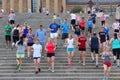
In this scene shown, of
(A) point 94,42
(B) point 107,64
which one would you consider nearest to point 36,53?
(A) point 94,42

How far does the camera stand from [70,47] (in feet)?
79.9

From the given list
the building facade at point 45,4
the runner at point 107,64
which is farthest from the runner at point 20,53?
the building facade at point 45,4

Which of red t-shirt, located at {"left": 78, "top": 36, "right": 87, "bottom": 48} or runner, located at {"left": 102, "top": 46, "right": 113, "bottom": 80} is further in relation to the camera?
red t-shirt, located at {"left": 78, "top": 36, "right": 87, "bottom": 48}

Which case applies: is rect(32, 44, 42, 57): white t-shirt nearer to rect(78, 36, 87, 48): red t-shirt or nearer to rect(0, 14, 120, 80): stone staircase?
rect(0, 14, 120, 80): stone staircase

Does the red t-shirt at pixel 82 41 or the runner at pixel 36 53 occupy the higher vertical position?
the red t-shirt at pixel 82 41

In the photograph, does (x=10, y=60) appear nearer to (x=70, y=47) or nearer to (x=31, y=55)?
(x=31, y=55)

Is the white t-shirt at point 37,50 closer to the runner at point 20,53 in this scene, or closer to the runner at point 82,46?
the runner at point 20,53

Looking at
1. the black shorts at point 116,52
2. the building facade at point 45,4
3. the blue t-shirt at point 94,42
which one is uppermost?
the building facade at point 45,4

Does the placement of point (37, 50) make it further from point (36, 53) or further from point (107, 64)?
point (107, 64)

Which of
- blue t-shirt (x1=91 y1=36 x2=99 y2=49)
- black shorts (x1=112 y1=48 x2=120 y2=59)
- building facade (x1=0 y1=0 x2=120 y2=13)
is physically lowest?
black shorts (x1=112 y1=48 x2=120 y2=59)

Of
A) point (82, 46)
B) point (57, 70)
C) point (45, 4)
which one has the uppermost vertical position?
point (45, 4)

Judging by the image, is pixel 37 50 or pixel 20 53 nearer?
pixel 37 50

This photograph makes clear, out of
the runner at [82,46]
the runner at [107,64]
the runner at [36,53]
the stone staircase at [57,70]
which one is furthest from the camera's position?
the runner at [82,46]

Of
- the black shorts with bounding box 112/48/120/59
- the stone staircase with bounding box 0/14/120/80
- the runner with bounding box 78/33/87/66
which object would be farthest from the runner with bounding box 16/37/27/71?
the black shorts with bounding box 112/48/120/59
